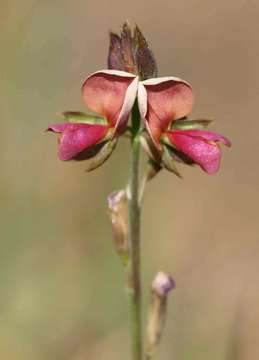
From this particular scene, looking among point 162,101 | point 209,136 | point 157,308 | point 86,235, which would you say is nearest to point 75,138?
point 162,101

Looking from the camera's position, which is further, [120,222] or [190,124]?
[120,222]

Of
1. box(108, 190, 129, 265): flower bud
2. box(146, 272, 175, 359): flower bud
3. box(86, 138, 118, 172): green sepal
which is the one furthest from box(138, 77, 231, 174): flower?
box(146, 272, 175, 359): flower bud

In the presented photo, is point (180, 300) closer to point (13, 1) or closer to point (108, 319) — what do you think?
point (108, 319)

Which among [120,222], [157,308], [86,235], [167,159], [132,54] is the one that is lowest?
[86,235]

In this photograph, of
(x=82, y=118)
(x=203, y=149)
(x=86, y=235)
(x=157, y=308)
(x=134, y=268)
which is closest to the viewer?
(x=203, y=149)

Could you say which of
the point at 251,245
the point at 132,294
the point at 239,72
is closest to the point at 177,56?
the point at 239,72

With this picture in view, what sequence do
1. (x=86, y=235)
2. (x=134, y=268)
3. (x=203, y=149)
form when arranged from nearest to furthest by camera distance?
(x=203, y=149), (x=134, y=268), (x=86, y=235)

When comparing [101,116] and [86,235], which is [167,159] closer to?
[101,116]
